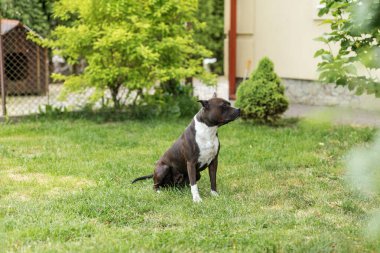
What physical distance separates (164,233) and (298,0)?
8151 millimetres

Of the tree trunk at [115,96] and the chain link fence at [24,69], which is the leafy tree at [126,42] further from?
the chain link fence at [24,69]

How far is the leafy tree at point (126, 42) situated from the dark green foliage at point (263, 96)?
3.12 feet

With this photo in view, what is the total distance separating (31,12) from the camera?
14.5 metres

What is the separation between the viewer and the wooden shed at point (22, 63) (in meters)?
11.6

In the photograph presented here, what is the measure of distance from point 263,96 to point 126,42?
2.23m

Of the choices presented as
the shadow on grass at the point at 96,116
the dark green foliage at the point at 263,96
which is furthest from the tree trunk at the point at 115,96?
the dark green foliage at the point at 263,96

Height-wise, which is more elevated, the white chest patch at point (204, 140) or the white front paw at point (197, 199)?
the white chest patch at point (204, 140)

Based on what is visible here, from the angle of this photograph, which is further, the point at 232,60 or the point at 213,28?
the point at 213,28

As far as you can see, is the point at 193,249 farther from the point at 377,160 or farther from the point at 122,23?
the point at 122,23

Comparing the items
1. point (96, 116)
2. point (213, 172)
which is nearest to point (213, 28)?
point (96, 116)

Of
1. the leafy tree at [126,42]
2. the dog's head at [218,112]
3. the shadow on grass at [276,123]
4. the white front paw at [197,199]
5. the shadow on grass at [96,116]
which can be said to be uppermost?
the leafy tree at [126,42]

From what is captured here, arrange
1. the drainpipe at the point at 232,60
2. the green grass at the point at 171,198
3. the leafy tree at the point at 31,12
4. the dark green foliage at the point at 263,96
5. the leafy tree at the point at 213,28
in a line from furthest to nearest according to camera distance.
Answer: the leafy tree at the point at 213,28
the leafy tree at the point at 31,12
the drainpipe at the point at 232,60
the dark green foliage at the point at 263,96
the green grass at the point at 171,198

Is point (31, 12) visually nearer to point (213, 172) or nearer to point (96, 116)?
point (96, 116)

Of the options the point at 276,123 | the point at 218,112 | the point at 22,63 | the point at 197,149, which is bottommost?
the point at 276,123
